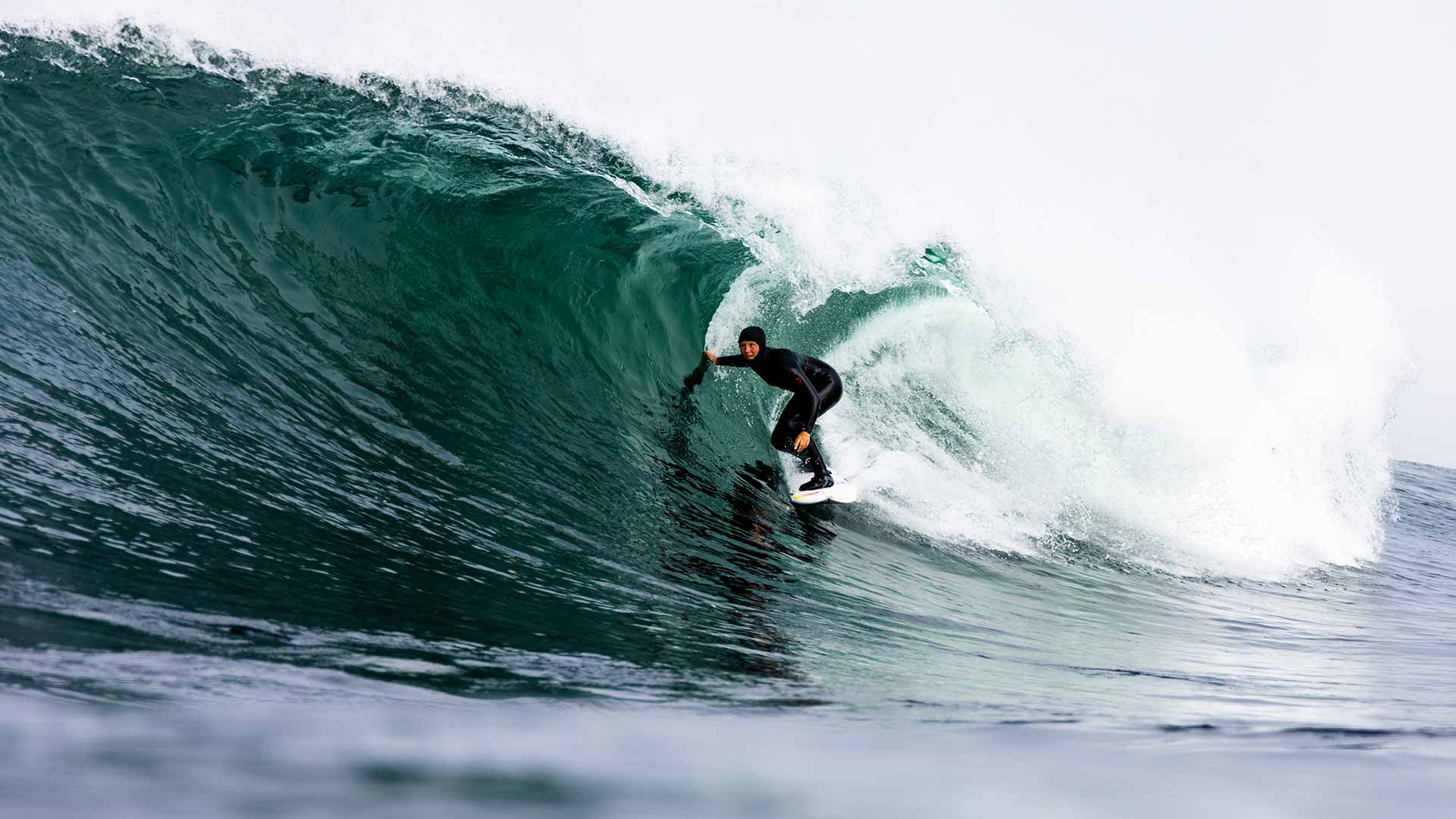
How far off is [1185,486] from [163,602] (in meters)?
9.28

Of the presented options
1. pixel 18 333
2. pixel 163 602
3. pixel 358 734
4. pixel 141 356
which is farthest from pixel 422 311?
pixel 358 734

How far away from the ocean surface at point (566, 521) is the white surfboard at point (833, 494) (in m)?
0.09

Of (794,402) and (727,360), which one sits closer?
(794,402)

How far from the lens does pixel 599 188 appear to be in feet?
32.1

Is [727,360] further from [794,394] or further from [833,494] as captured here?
[833,494]

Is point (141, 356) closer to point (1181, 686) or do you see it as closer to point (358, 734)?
point (358, 734)

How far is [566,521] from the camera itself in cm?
505

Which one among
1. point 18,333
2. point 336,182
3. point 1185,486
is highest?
point 336,182

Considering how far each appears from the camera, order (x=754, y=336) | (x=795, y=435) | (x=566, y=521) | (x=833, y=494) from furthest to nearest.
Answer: (x=833, y=494) < (x=795, y=435) < (x=754, y=336) < (x=566, y=521)

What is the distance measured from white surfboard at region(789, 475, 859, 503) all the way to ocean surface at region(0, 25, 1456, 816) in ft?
0.31

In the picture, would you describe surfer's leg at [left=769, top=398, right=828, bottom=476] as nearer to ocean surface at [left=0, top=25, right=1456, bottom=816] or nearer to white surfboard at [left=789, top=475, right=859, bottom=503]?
white surfboard at [left=789, top=475, right=859, bottom=503]

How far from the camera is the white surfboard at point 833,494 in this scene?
7.07m

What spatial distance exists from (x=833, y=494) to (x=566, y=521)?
276 centimetres

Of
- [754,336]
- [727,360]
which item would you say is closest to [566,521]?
[754,336]
